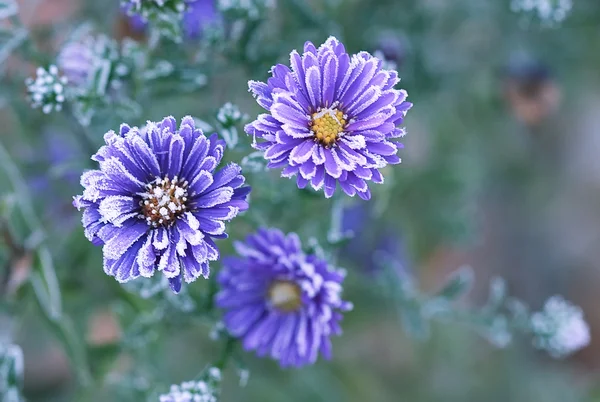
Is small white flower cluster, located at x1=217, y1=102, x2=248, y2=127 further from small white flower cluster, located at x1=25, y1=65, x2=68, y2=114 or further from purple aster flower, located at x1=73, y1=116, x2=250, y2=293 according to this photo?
→ small white flower cluster, located at x1=25, y1=65, x2=68, y2=114

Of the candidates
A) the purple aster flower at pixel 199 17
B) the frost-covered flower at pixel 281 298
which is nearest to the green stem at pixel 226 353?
the frost-covered flower at pixel 281 298

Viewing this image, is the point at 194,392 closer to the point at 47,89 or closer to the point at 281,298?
the point at 281,298

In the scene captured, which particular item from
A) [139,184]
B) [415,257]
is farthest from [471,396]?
[139,184]

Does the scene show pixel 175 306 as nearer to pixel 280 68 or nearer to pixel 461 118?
pixel 280 68

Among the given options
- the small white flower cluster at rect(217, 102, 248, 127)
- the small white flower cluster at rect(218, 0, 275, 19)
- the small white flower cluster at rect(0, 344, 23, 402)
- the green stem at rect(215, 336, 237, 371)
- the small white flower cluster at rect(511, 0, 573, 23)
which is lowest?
the small white flower cluster at rect(0, 344, 23, 402)

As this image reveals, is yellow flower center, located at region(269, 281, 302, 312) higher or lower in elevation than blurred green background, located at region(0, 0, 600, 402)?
lower

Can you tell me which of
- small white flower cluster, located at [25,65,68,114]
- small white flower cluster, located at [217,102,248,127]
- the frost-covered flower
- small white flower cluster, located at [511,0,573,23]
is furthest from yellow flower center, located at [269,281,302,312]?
small white flower cluster, located at [511,0,573,23]

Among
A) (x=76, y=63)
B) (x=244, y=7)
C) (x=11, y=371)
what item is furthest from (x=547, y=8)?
(x=11, y=371)
